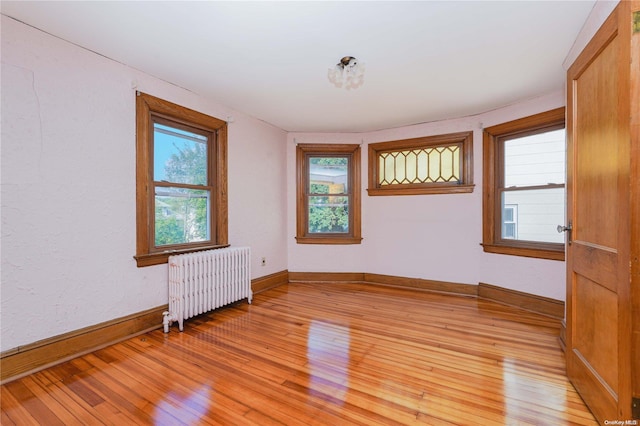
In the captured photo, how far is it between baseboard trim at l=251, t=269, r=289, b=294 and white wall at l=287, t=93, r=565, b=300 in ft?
0.65

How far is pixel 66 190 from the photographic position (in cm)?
215

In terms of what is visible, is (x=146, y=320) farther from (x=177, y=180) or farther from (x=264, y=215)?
(x=264, y=215)

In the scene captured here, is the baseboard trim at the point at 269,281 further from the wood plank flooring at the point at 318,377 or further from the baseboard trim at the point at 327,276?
the wood plank flooring at the point at 318,377

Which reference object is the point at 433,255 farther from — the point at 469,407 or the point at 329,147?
Result: the point at 469,407

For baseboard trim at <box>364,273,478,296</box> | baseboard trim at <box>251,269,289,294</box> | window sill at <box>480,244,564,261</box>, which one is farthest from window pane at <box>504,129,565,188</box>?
baseboard trim at <box>251,269,289,294</box>

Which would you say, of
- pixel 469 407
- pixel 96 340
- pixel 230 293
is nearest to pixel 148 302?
pixel 96 340

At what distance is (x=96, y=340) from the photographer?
231 cm

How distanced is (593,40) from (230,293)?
11.8ft

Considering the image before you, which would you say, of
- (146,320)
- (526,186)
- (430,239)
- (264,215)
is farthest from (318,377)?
(526,186)

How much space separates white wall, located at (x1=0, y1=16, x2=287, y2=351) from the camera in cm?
191

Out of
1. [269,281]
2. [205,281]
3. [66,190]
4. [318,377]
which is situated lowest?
[318,377]

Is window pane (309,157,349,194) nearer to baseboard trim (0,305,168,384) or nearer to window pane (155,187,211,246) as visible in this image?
window pane (155,187,211,246)

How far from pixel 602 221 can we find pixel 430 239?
2.61 m

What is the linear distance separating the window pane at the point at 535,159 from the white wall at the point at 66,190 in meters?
3.97
